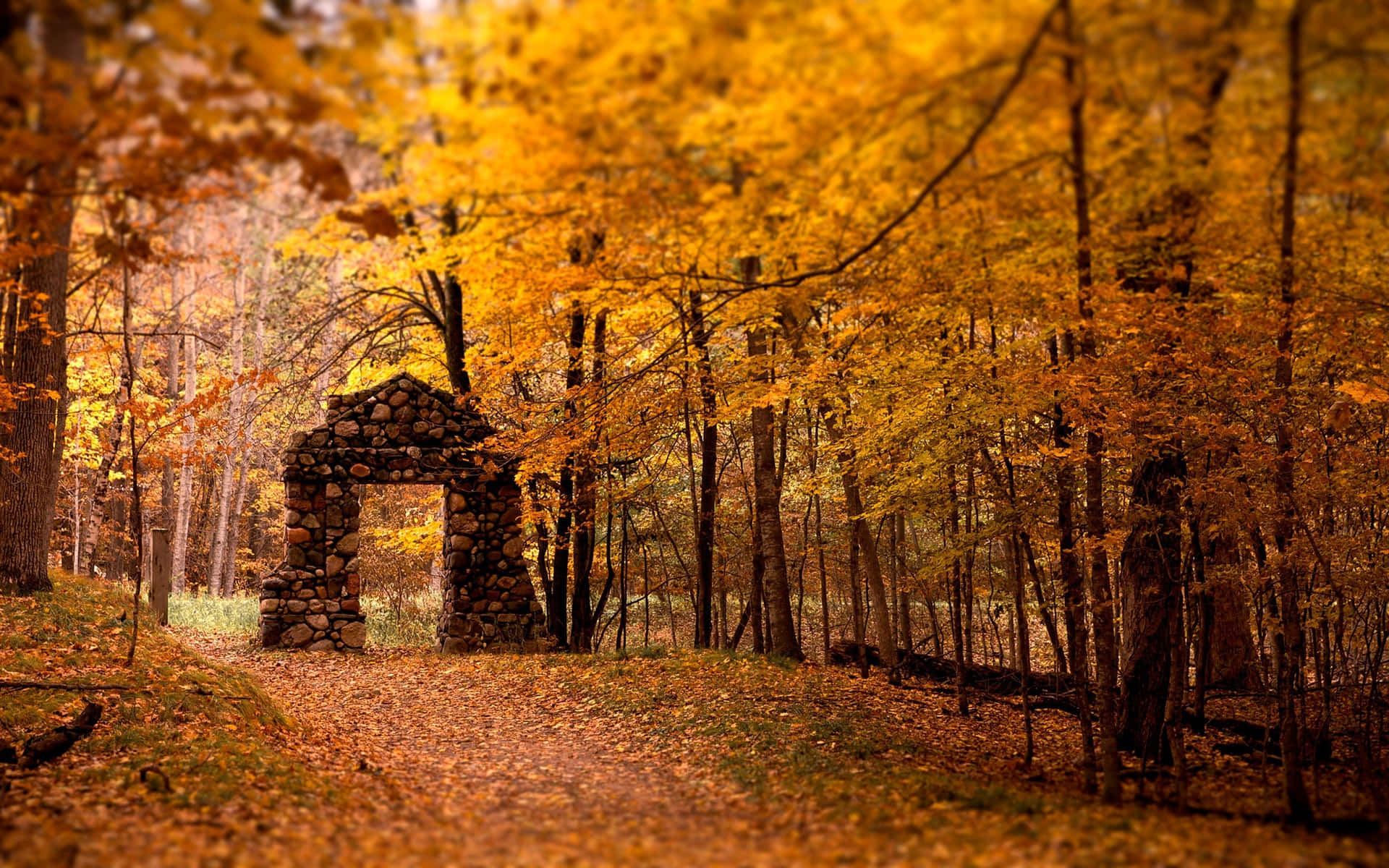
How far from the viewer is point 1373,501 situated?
269 inches

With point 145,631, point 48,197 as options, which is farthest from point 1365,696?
point 145,631

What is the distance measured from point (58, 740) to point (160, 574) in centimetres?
762

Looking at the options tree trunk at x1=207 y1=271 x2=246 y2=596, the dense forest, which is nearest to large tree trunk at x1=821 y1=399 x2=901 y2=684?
the dense forest

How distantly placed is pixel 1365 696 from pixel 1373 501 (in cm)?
456

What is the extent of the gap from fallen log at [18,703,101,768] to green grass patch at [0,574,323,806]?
0.26ft

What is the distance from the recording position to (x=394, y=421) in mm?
12977

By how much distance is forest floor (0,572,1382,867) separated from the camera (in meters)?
4.06

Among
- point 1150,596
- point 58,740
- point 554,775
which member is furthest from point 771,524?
point 58,740

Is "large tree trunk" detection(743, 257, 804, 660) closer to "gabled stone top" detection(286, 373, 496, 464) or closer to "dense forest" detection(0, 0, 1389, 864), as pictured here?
"dense forest" detection(0, 0, 1389, 864)

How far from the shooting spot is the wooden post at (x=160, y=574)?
11.8 metres

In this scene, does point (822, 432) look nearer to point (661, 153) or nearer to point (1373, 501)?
point (1373, 501)

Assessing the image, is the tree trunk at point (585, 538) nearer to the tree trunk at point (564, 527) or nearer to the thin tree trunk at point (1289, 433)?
the tree trunk at point (564, 527)

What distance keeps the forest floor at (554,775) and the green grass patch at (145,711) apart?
0.03 meters

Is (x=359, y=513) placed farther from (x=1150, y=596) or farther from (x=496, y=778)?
(x=1150, y=596)
